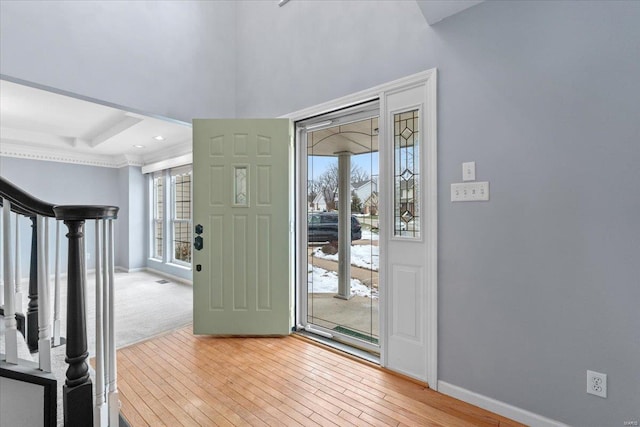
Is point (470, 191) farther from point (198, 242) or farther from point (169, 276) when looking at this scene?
point (169, 276)

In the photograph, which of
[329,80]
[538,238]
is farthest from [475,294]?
[329,80]

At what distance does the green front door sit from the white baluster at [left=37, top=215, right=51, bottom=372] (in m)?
1.45

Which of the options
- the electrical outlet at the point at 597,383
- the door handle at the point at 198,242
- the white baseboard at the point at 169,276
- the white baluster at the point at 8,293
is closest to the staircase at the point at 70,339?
the white baluster at the point at 8,293

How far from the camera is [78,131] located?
192 inches

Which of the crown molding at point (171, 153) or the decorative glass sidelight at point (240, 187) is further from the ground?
the crown molding at point (171, 153)

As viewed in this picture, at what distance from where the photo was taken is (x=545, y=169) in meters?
1.65

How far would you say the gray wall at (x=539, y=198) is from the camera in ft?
4.79

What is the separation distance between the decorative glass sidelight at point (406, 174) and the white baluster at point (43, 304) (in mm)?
2018

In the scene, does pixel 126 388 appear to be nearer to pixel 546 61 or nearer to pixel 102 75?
pixel 102 75

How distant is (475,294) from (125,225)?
21.0 feet

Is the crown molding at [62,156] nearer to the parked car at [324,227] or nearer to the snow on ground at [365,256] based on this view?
the parked car at [324,227]

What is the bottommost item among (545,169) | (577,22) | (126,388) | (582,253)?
(126,388)

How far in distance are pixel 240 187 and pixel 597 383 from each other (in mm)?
2805

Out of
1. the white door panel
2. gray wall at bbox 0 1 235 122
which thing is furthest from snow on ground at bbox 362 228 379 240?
gray wall at bbox 0 1 235 122
